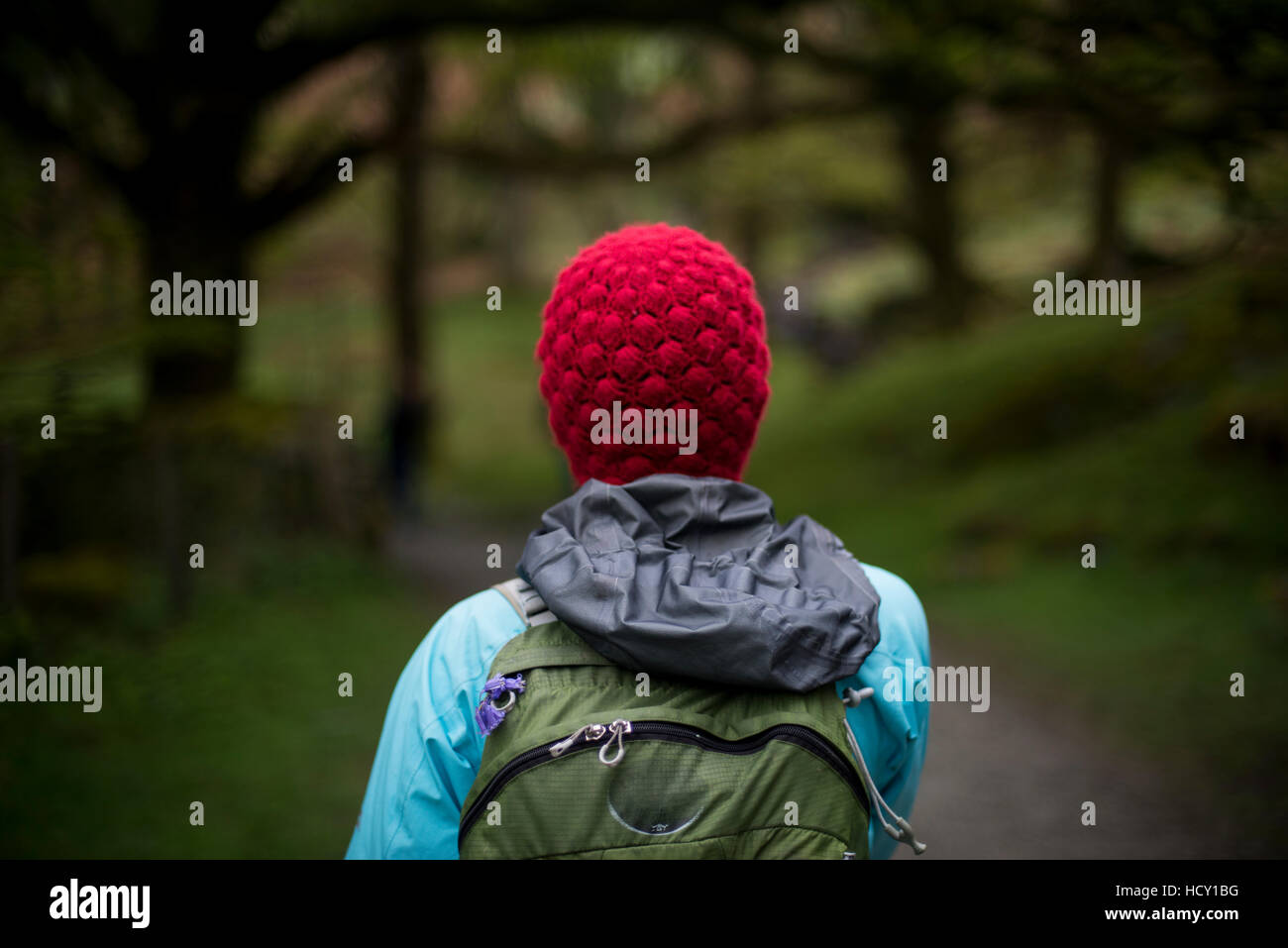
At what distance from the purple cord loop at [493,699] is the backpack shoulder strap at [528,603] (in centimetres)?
10

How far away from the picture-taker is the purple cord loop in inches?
63.4

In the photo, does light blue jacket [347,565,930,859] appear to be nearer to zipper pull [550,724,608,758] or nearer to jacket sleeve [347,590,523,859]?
jacket sleeve [347,590,523,859]

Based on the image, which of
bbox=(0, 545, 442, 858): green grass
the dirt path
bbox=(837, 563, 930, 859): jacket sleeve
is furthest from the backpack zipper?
the dirt path

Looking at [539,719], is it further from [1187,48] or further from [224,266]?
[224,266]

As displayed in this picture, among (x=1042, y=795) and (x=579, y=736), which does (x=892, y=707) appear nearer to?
(x=579, y=736)

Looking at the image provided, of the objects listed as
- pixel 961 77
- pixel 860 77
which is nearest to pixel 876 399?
pixel 860 77

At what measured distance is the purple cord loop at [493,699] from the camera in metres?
1.61

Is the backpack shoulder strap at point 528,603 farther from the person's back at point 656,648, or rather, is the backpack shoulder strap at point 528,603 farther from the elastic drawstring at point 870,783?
the elastic drawstring at point 870,783

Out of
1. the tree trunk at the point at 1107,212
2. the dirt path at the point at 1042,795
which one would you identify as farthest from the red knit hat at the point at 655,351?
the tree trunk at the point at 1107,212

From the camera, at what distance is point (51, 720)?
5.58 m

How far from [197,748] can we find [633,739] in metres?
5.00

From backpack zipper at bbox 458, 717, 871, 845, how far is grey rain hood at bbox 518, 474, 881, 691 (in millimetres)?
79

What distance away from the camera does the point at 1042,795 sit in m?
5.81

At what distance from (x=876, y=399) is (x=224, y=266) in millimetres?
11887
